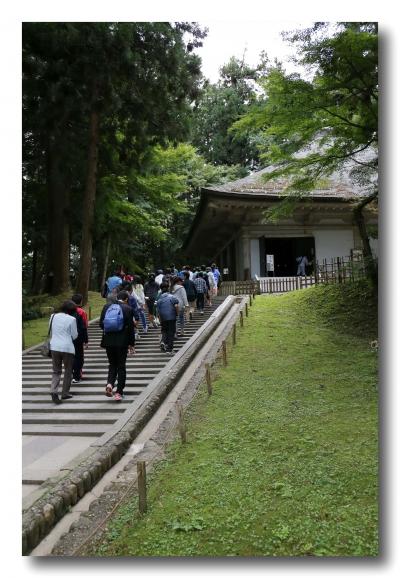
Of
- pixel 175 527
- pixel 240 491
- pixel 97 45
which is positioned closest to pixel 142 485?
pixel 175 527

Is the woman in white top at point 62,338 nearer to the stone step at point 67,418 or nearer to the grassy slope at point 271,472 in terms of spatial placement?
the stone step at point 67,418

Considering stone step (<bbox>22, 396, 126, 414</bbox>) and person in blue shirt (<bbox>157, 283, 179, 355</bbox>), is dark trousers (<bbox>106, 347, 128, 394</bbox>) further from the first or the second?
person in blue shirt (<bbox>157, 283, 179, 355</bbox>)

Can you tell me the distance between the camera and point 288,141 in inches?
382

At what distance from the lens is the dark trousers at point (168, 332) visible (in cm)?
994

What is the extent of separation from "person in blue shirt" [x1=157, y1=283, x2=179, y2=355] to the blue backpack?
255 cm

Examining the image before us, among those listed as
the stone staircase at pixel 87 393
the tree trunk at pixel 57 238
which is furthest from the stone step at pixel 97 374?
the tree trunk at pixel 57 238

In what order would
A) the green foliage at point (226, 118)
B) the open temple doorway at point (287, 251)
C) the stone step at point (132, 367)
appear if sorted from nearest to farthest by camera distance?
1. the stone step at point (132, 367)
2. the open temple doorway at point (287, 251)
3. the green foliage at point (226, 118)

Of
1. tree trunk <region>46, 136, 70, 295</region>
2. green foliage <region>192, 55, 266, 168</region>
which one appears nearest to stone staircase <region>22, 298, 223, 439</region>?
tree trunk <region>46, 136, 70, 295</region>

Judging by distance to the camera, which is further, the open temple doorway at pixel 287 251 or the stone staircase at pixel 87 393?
the open temple doorway at pixel 287 251

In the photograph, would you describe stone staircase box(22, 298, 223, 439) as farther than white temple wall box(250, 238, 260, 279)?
No

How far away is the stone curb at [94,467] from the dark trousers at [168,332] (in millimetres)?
980

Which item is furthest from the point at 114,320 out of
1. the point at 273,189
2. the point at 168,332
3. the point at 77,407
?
the point at 273,189

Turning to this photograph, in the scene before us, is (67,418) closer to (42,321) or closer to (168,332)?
(168,332)

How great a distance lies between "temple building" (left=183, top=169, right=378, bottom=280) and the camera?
17.7 meters
